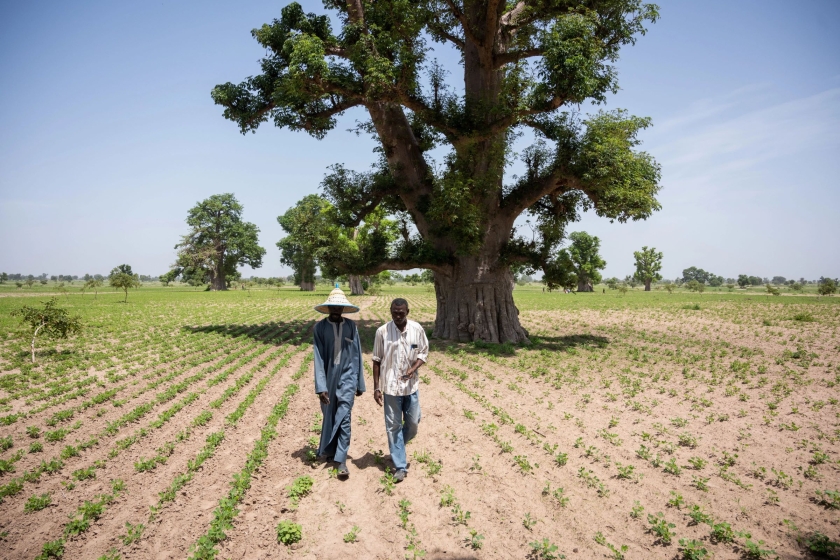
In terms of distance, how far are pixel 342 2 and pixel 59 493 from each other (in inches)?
763

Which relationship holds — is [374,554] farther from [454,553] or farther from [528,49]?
[528,49]

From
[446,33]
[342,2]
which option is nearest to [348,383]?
[446,33]

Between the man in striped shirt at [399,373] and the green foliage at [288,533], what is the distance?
4.82 feet

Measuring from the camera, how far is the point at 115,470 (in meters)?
6.33

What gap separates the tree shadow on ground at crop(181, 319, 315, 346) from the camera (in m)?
19.0

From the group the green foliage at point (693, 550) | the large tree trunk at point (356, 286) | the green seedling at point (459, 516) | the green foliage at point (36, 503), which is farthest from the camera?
the large tree trunk at point (356, 286)

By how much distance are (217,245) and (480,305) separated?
7542 centimetres

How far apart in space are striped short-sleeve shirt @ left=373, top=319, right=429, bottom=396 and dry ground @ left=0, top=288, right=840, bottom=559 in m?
1.20

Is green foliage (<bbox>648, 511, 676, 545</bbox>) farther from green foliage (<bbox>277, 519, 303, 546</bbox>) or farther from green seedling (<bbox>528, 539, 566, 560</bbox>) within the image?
green foliage (<bbox>277, 519, 303, 546</bbox>)

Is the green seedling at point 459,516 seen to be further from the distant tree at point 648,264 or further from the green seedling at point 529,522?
the distant tree at point 648,264

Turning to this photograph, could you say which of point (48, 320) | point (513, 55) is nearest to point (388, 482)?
point (48, 320)

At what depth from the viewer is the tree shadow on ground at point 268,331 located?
1903 cm

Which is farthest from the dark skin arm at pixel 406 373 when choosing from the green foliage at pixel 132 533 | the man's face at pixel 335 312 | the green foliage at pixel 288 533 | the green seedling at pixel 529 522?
the green foliage at pixel 132 533

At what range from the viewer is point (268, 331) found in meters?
22.0
